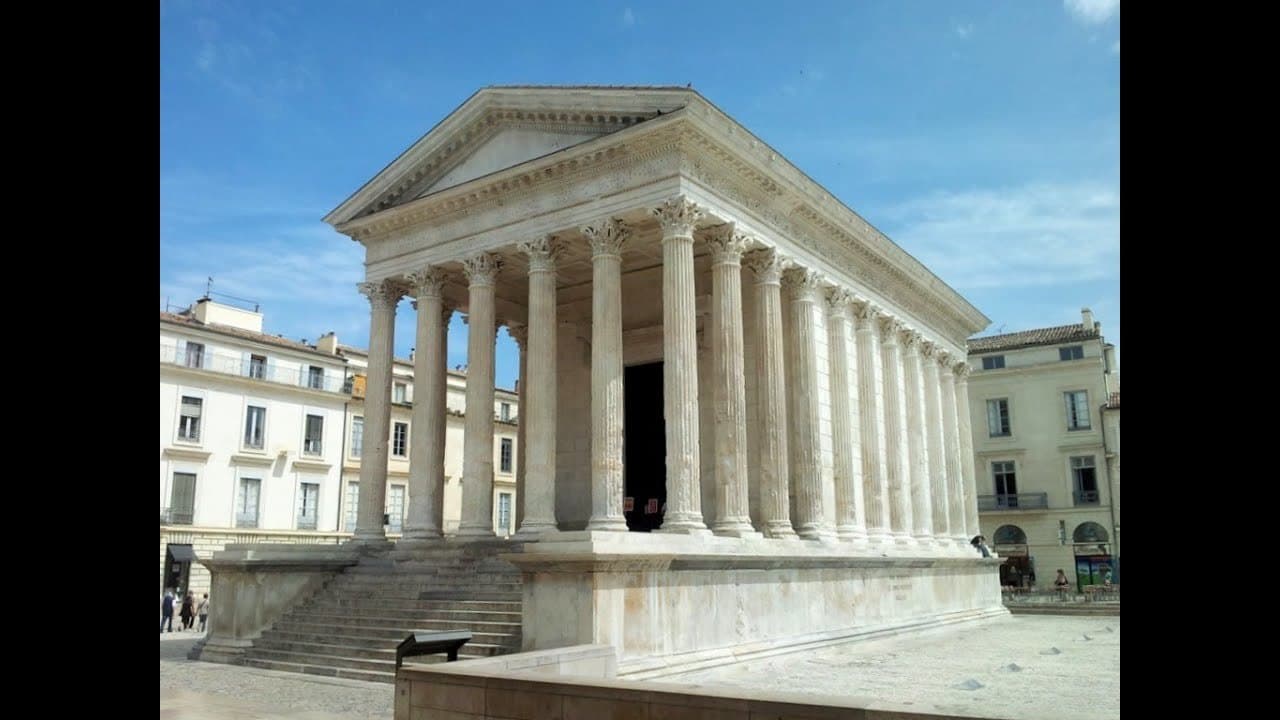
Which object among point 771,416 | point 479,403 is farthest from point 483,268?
point 771,416

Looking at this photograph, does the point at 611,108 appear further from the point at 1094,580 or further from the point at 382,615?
the point at 1094,580

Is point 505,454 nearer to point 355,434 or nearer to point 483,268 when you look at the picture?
point 355,434

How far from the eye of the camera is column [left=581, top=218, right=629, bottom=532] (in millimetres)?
17344

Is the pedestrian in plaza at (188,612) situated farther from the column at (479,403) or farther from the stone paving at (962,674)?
the stone paving at (962,674)

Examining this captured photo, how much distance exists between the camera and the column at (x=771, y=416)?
1920 centimetres

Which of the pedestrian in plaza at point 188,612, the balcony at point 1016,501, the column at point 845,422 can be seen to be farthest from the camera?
the balcony at point 1016,501

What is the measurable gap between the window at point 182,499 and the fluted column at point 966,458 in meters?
26.9

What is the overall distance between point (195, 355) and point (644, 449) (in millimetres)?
20828

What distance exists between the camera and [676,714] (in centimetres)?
771

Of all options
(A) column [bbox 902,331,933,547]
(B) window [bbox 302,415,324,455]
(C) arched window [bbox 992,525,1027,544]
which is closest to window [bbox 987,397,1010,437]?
(C) arched window [bbox 992,525,1027,544]

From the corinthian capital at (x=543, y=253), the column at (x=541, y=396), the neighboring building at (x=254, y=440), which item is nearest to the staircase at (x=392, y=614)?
the column at (x=541, y=396)

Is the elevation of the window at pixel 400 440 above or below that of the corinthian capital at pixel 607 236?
below
